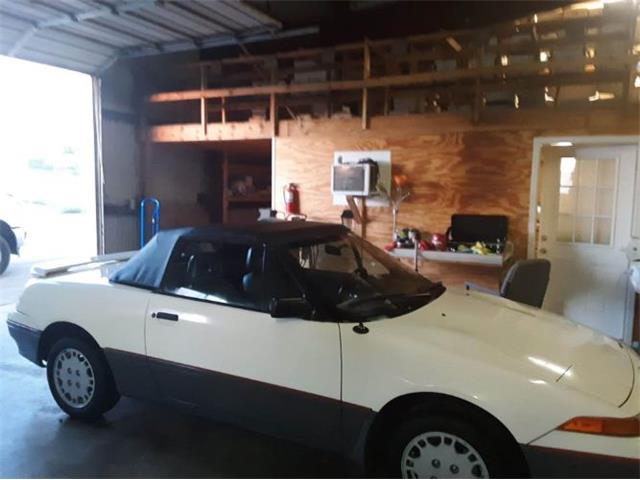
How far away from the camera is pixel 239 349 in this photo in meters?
2.38

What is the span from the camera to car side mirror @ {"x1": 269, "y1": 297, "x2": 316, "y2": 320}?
2.19 meters

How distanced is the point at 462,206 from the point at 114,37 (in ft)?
15.4

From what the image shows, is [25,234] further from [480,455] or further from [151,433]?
[480,455]

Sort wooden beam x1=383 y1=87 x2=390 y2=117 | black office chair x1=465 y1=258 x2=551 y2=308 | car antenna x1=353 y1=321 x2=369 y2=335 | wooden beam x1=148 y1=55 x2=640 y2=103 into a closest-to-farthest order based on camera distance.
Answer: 1. car antenna x1=353 y1=321 x2=369 y2=335
2. black office chair x1=465 y1=258 x2=551 y2=308
3. wooden beam x1=148 y1=55 x2=640 y2=103
4. wooden beam x1=383 y1=87 x2=390 y2=117

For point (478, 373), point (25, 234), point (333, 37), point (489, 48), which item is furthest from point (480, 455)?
point (25, 234)

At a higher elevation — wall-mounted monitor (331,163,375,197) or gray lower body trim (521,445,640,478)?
wall-mounted monitor (331,163,375,197)

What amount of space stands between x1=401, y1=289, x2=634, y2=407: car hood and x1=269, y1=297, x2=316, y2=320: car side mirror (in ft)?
1.62

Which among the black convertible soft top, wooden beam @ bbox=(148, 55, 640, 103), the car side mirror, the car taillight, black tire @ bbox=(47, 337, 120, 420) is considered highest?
wooden beam @ bbox=(148, 55, 640, 103)

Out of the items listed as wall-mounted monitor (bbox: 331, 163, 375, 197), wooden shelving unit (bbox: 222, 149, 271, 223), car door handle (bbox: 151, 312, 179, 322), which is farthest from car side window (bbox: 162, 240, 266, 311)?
wooden shelving unit (bbox: 222, 149, 271, 223)

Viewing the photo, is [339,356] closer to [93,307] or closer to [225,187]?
[93,307]

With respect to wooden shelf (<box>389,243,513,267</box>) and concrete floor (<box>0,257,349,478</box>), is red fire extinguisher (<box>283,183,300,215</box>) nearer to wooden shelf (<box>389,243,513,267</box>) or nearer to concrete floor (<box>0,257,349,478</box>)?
wooden shelf (<box>389,243,513,267</box>)

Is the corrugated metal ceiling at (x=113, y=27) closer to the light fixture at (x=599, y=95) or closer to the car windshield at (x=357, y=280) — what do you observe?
the car windshield at (x=357, y=280)

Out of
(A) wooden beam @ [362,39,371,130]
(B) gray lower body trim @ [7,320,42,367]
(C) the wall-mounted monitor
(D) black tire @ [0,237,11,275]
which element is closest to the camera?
(B) gray lower body trim @ [7,320,42,367]

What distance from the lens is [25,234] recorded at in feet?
26.2
